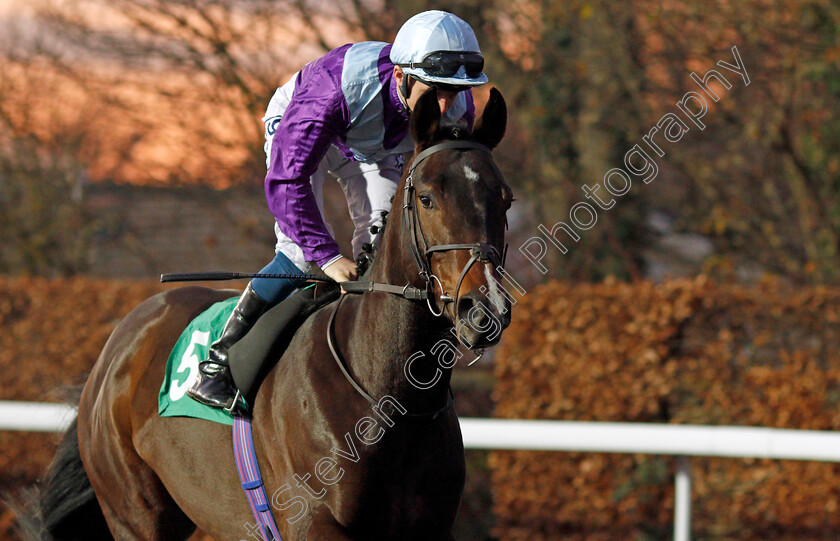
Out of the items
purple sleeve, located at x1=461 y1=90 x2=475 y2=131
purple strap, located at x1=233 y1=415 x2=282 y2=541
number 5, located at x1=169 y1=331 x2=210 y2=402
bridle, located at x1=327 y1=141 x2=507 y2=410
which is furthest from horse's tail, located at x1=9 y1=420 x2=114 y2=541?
purple sleeve, located at x1=461 y1=90 x2=475 y2=131

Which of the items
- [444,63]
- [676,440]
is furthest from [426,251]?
[676,440]

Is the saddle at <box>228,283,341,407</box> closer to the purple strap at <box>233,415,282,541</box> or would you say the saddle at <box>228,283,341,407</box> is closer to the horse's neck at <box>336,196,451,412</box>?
the purple strap at <box>233,415,282,541</box>

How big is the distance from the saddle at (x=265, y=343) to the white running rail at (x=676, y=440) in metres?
1.70

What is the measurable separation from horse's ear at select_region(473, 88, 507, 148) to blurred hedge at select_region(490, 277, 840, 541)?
3.54 metres

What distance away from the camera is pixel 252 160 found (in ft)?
27.5

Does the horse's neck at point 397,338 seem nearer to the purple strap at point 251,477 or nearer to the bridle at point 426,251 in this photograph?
the bridle at point 426,251

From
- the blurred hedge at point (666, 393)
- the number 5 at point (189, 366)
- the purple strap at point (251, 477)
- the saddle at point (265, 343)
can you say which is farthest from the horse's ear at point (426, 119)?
the blurred hedge at point (666, 393)

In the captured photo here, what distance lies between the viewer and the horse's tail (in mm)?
3918

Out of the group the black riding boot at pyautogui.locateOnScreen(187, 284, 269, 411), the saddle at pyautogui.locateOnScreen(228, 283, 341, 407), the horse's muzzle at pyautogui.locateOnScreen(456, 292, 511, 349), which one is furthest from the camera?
the black riding boot at pyautogui.locateOnScreen(187, 284, 269, 411)

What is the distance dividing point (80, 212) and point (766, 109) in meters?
7.36

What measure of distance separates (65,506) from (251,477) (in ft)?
4.80

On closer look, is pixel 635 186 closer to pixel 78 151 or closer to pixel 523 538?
pixel 523 538

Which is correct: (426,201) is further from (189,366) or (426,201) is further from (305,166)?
(189,366)

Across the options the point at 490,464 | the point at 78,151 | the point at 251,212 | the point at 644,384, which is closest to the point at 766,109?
the point at 644,384
